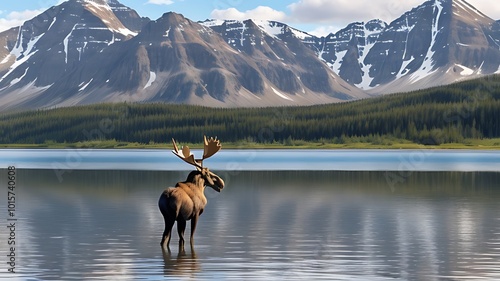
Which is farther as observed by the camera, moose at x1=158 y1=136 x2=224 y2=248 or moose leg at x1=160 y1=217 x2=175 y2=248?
moose leg at x1=160 y1=217 x2=175 y2=248

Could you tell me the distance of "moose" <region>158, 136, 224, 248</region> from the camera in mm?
33875

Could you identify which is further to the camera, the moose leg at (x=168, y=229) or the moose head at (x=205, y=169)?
the moose head at (x=205, y=169)

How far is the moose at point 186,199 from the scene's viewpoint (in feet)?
111

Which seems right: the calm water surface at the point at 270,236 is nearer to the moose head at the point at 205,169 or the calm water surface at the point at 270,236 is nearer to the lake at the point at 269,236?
the lake at the point at 269,236

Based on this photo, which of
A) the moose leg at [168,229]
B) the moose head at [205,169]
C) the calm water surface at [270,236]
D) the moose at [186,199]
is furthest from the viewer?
the moose head at [205,169]

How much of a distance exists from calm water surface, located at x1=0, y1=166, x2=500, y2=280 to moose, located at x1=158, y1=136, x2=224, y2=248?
953 mm

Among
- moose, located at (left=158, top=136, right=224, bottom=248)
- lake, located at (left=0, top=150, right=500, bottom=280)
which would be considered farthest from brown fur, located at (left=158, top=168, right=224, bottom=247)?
lake, located at (left=0, top=150, right=500, bottom=280)

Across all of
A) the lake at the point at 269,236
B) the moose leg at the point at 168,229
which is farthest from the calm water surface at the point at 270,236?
the moose leg at the point at 168,229

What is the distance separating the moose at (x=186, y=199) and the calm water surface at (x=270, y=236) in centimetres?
95

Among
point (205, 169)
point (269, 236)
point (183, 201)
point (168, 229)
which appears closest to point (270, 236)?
point (269, 236)

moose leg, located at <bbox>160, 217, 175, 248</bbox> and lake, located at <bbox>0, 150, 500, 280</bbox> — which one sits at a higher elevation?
moose leg, located at <bbox>160, 217, 175, 248</bbox>

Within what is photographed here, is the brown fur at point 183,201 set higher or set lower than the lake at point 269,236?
higher

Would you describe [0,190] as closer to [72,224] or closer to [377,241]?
[72,224]

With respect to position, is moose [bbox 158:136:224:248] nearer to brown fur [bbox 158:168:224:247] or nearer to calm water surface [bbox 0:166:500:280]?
brown fur [bbox 158:168:224:247]
